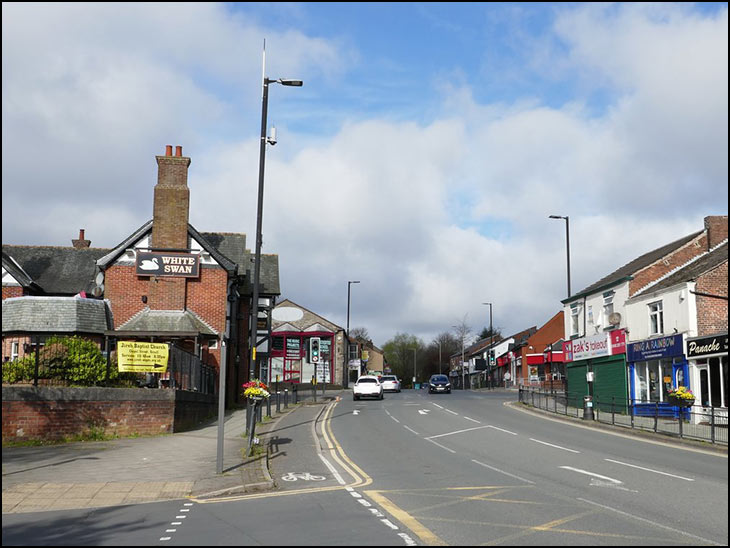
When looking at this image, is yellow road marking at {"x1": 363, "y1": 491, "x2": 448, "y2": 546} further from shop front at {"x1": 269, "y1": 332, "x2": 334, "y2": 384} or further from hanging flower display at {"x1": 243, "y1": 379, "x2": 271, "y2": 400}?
shop front at {"x1": 269, "y1": 332, "x2": 334, "y2": 384}

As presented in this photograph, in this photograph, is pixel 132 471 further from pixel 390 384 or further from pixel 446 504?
pixel 390 384

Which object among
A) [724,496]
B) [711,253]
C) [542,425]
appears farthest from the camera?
[711,253]

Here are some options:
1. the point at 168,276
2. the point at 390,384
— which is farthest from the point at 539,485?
the point at 390,384

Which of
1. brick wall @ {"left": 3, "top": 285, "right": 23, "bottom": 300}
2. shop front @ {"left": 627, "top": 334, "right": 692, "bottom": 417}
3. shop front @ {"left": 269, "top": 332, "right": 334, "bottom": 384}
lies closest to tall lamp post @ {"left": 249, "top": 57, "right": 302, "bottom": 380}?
shop front @ {"left": 627, "top": 334, "right": 692, "bottom": 417}

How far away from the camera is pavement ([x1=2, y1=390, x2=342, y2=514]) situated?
12.0 m

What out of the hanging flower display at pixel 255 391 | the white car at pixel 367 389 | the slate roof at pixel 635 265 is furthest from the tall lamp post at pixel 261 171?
the white car at pixel 367 389

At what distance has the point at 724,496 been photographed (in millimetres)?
11680

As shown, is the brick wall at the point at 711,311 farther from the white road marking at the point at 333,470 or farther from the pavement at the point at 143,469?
the white road marking at the point at 333,470

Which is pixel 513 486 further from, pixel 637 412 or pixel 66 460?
pixel 637 412

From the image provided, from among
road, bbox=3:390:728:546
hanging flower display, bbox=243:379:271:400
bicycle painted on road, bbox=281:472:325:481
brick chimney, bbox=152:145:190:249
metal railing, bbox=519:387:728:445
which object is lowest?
bicycle painted on road, bbox=281:472:325:481

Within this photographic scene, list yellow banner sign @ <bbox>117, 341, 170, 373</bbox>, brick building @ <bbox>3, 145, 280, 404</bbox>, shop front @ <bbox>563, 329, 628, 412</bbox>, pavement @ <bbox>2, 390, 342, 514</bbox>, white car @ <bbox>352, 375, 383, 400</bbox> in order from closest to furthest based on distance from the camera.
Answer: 1. pavement @ <bbox>2, 390, 342, 514</bbox>
2. yellow banner sign @ <bbox>117, 341, 170, 373</bbox>
3. brick building @ <bbox>3, 145, 280, 404</bbox>
4. shop front @ <bbox>563, 329, 628, 412</bbox>
5. white car @ <bbox>352, 375, 383, 400</bbox>

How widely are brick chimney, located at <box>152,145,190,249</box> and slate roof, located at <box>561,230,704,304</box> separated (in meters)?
21.1

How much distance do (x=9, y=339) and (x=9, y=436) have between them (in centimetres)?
1179

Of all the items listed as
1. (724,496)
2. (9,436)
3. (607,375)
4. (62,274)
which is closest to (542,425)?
(607,375)
